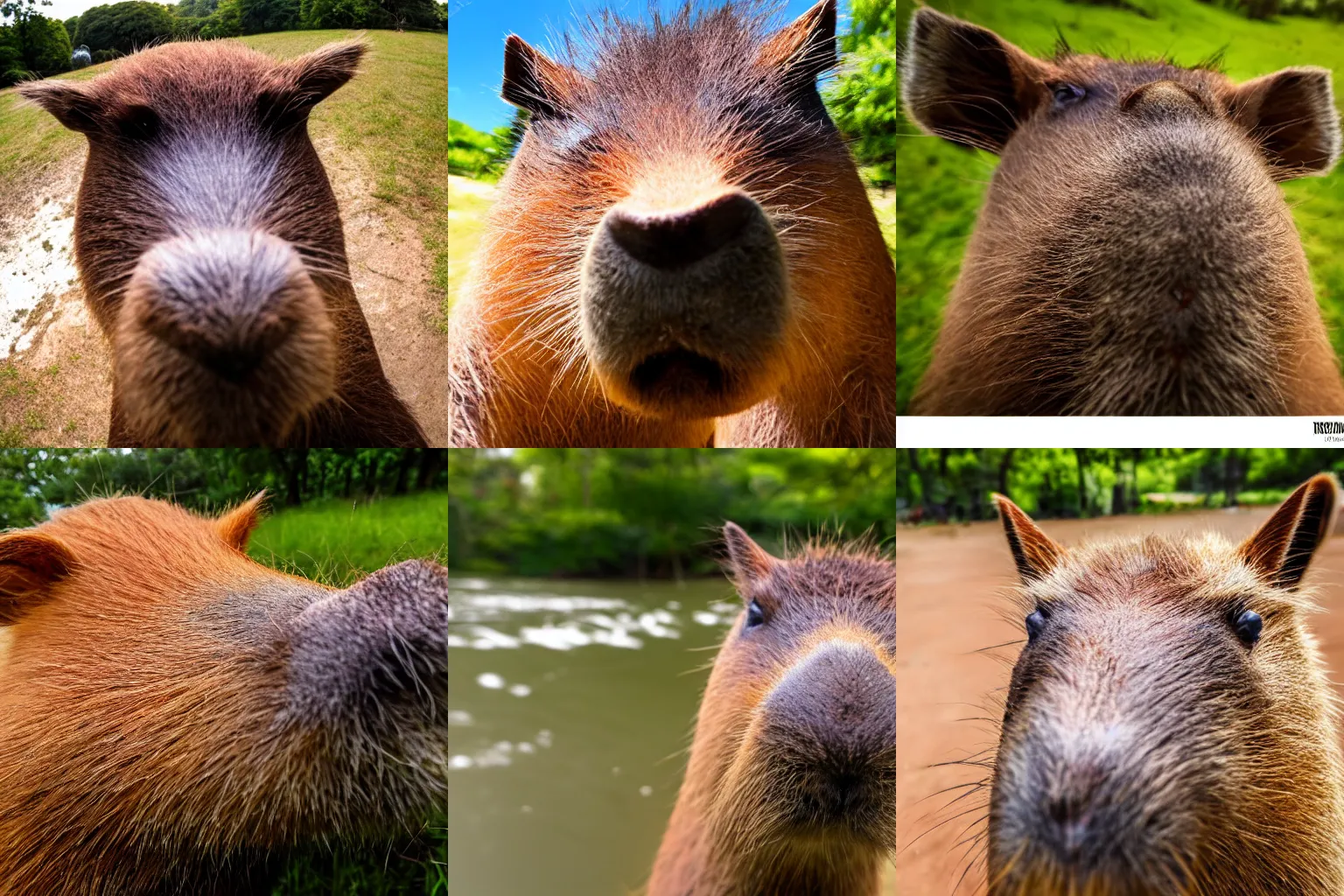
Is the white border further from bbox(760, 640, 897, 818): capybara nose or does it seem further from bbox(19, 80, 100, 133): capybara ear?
bbox(19, 80, 100, 133): capybara ear

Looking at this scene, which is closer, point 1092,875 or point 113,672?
point 1092,875

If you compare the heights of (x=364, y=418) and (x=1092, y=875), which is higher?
(x=364, y=418)

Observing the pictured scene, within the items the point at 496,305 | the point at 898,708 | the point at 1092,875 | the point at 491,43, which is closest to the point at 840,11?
the point at 491,43

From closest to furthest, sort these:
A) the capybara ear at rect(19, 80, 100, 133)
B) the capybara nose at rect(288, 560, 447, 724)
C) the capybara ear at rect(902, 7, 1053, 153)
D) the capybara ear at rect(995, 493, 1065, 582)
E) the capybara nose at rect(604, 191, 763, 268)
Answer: the capybara nose at rect(604, 191, 763, 268)
the capybara nose at rect(288, 560, 447, 724)
the capybara ear at rect(19, 80, 100, 133)
the capybara ear at rect(902, 7, 1053, 153)
the capybara ear at rect(995, 493, 1065, 582)

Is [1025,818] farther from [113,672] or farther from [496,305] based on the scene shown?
[113,672]

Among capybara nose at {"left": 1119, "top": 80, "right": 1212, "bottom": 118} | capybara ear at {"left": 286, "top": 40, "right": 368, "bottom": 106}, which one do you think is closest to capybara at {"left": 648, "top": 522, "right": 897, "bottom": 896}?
capybara nose at {"left": 1119, "top": 80, "right": 1212, "bottom": 118}

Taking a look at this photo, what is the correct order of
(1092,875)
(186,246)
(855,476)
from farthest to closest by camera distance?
1. (855,476)
2. (186,246)
3. (1092,875)

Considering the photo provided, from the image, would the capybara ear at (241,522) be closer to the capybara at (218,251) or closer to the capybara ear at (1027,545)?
the capybara at (218,251)

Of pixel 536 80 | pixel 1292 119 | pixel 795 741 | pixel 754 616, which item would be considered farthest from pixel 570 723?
pixel 1292 119
